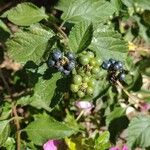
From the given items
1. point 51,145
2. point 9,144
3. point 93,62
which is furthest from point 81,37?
point 51,145

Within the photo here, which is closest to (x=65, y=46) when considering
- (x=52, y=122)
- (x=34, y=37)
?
(x=34, y=37)

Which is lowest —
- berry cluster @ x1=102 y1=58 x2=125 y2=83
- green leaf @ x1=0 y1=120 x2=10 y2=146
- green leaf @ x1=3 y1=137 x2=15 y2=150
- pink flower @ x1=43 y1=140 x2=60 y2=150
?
pink flower @ x1=43 y1=140 x2=60 y2=150

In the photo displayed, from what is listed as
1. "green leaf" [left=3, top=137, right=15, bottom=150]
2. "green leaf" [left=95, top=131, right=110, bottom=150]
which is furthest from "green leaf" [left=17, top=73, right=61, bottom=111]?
"green leaf" [left=95, top=131, right=110, bottom=150]

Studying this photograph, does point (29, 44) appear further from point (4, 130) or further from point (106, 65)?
point (4, 130)

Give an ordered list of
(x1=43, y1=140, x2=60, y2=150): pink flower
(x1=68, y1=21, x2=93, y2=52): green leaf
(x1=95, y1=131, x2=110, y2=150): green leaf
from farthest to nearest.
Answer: (x1=43, y1=140, x2=60, y2=150): pink flower < (x1=95, y1=131, x2=110, y2=150): green leaf < (x1=68, y1=21, x2=93, y2=52): green leaf

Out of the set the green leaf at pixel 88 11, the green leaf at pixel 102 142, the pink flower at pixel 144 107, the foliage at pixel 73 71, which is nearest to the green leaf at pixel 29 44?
the foliage at pixel 73 71

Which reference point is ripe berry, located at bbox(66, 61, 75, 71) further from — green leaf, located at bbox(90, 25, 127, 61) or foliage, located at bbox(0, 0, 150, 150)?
green leaf, located at bbox(90, 25, 127, 61)
